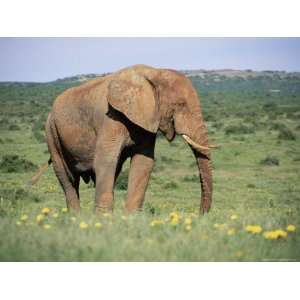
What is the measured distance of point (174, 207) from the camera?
13000 mm

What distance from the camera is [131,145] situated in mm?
9305

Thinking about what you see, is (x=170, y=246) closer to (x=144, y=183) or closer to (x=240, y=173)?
(x=144, y=183)

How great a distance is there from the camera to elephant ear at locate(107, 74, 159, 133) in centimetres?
895

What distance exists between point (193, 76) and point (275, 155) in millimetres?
35678

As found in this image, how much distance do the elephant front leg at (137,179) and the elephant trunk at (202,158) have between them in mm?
901

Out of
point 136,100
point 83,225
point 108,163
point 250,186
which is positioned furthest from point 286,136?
point 83,225

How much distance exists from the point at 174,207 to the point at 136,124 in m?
4.26

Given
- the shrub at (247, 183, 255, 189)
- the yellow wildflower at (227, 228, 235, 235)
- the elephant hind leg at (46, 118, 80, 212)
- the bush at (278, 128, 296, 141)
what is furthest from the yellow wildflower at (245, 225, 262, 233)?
the bush at (278, 128, 296, 141)

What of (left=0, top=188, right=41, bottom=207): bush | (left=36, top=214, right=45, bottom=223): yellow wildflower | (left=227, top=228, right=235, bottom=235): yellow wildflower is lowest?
(left=0, top=188, right=41, bottom=207): bush

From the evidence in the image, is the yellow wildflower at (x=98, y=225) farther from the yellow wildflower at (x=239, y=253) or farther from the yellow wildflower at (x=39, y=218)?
the yellow wildflower at (x=239, y=253)

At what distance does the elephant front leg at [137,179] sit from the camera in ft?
31.3

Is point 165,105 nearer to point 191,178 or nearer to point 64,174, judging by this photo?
point 64,174

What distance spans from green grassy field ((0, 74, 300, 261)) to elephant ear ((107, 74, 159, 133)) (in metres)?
1.26

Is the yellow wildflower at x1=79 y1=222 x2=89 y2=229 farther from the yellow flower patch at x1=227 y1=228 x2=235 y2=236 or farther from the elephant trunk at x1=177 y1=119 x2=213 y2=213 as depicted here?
the elephant trunk at x1=177 y1=119 x2=213 y2=213
